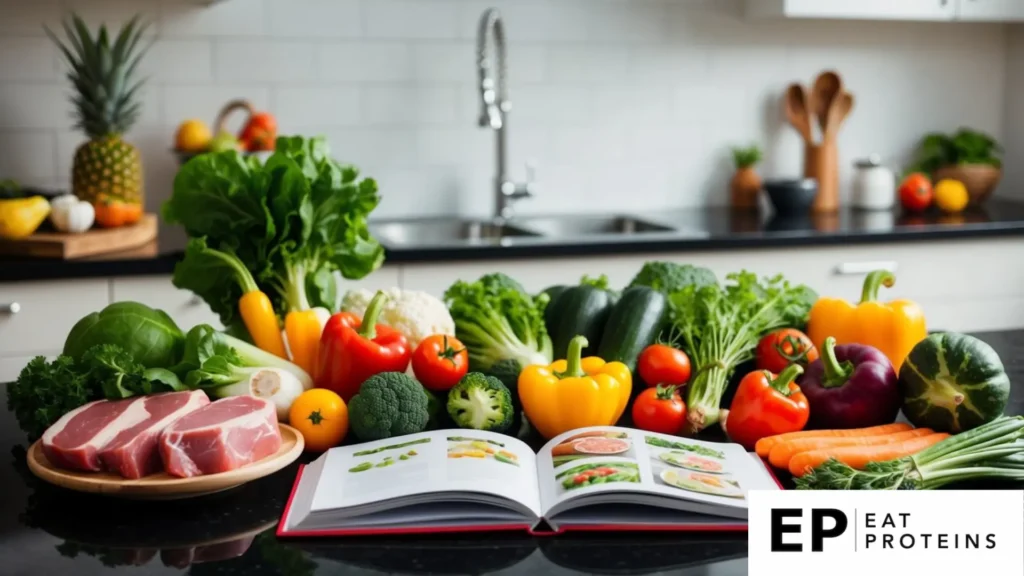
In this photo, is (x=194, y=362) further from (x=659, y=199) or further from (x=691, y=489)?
(x=659, y=199)

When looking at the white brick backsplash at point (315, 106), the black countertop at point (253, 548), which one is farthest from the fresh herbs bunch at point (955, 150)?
the black countertop at point (253, 548)

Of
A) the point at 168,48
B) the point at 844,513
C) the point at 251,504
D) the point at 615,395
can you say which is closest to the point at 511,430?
the point at 615,395

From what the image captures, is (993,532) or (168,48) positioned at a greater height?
(168,48)

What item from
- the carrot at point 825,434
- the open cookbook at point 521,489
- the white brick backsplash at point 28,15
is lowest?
the open cookbook at point 521,489

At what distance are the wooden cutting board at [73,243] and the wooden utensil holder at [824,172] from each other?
→ 2.18m

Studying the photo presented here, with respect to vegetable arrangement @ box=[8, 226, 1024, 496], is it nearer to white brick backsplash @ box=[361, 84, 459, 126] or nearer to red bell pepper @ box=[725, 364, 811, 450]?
red bell pepper @ box=[725, 364, 811, 450]

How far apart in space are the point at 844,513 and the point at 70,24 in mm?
2862

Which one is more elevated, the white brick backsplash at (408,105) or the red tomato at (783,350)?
the white brick backsplash at (408,105)

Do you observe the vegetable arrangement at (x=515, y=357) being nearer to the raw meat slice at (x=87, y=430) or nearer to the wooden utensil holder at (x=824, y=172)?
the raw meat slice at (x=87, y=430)

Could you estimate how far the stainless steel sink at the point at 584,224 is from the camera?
148 inches

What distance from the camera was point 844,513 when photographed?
121 centimetres

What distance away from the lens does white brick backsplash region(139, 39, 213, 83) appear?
3.44m

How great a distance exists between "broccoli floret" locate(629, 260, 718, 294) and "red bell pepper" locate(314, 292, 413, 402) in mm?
478

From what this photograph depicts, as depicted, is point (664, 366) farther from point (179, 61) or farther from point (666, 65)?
point (666, 65)
